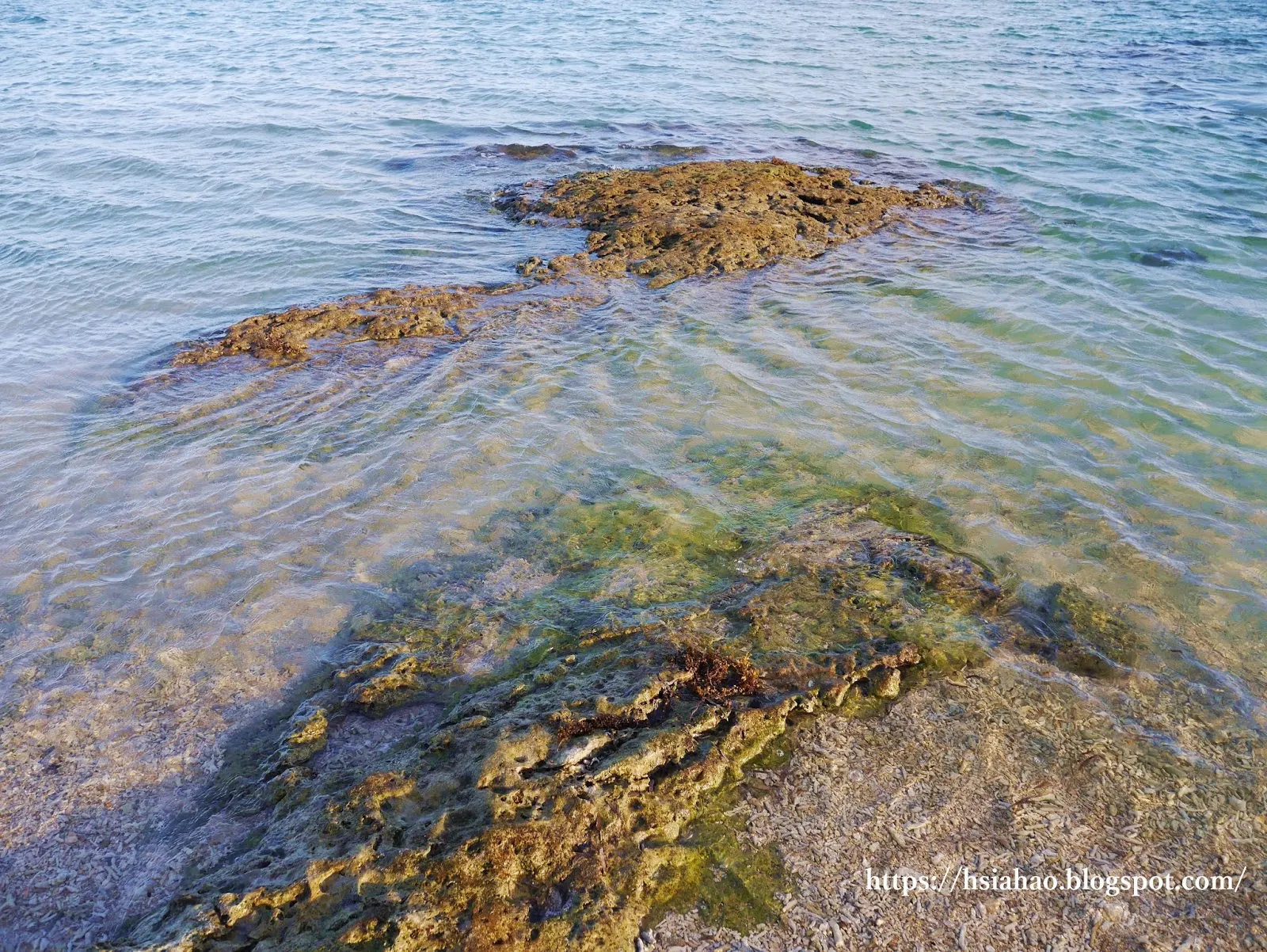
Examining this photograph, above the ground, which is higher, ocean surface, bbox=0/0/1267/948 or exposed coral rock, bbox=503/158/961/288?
exposed coral rock, bbox=503/158/961/288

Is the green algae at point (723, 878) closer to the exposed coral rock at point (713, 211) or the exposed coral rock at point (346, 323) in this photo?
the exposed coral rock at point (346, 323)

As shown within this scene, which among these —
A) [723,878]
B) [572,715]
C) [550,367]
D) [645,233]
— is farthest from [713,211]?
[723,878]

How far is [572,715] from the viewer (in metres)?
4.43

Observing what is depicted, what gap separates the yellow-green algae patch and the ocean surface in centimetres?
63

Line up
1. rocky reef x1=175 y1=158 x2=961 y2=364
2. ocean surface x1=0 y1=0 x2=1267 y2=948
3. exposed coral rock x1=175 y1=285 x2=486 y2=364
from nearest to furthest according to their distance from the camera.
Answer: ocean surface x1=0 y1=0 x2=1267 y2=948 < exposed coral rock x1=175 y1=285 x2=486 y2=364 < rocky reef x1=175 y1=158 x2=961 y2=364

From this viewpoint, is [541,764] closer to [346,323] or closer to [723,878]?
[723,878]

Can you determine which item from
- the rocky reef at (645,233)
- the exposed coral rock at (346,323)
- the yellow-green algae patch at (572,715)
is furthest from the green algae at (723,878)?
the exposed coral rock at (346,323)

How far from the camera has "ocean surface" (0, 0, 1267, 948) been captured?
590cm

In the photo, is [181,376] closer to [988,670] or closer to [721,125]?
[988,670]

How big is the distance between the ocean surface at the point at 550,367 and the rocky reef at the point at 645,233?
48cm

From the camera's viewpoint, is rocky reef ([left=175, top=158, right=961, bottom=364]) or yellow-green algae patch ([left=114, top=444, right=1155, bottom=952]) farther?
rocky reef ([left=175, top=158, right=961, bottom=364])

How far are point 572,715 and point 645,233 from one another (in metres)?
8.75

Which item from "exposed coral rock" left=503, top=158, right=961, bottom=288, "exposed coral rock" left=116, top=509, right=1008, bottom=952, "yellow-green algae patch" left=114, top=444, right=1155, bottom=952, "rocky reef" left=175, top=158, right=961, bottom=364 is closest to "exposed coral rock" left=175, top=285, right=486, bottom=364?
"rocky reef" left=175, top=158, right=961, bottom=364

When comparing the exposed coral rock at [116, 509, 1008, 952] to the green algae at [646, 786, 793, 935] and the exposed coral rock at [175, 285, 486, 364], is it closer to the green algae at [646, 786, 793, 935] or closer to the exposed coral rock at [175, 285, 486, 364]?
the green algae at [646, 786, 793, 935]
